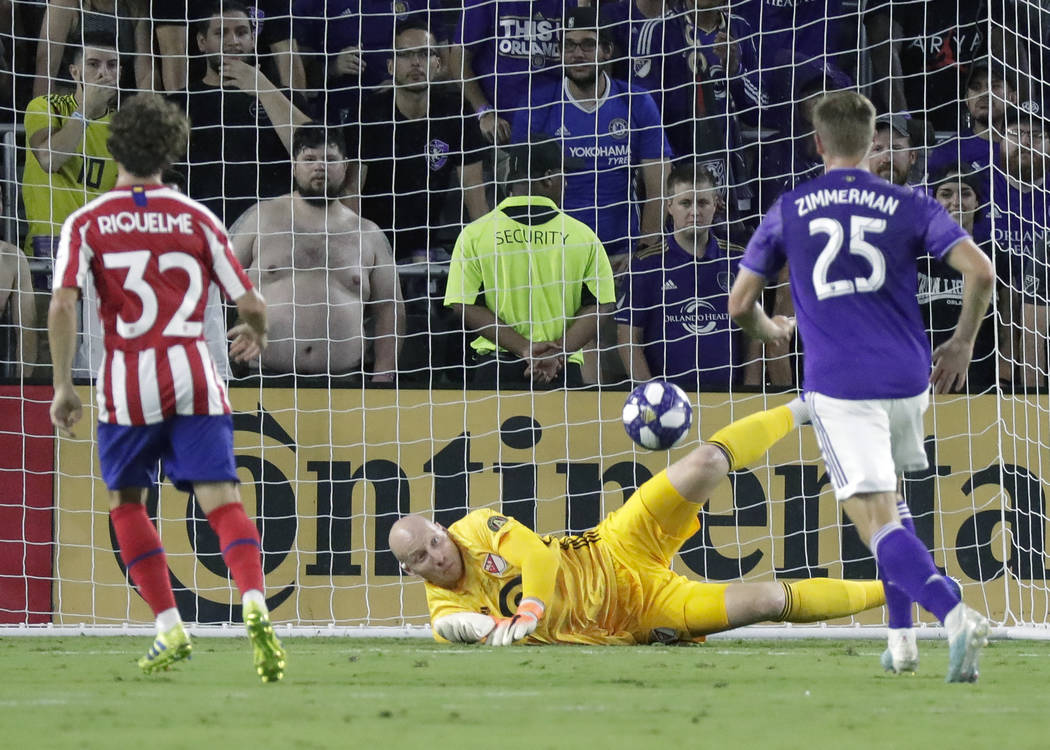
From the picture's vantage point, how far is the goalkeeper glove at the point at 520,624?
5.68 meters

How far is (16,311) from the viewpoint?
7.80 meters

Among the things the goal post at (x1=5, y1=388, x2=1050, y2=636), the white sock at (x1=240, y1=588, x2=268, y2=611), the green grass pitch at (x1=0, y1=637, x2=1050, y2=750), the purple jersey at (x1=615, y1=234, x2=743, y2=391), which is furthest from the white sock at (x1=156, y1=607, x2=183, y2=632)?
the purple jersey at (x1=615, y1=234, x2=743, y2=391)

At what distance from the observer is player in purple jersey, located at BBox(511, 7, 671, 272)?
8.63 metres

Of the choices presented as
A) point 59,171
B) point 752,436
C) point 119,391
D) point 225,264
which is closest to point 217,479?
point 119,391

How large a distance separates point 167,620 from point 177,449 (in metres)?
0.51

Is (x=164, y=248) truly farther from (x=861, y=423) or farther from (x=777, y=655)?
(x=777, y=655)

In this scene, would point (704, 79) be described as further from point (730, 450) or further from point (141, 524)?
point (141, 524)

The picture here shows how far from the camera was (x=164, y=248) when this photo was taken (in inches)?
181

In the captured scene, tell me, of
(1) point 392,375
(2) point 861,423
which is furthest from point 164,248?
(1) point 392,375

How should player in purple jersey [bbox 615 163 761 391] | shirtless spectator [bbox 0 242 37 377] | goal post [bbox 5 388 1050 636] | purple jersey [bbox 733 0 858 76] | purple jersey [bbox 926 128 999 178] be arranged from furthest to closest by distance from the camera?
1. purple jersey [bbox 733 0 858 76]
2. purple jersey [bbox 926 128 999 178]
3. player in purple jersey [bbox 615 163 761 391]
4. shirtless spectator [bbox 0 242 37 377]
5. goal post [bbox 5 388 1050 636]

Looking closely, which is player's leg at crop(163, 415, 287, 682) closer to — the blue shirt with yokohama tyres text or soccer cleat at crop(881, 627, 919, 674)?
soccer cleat at crop(881, 627, 919, 674)

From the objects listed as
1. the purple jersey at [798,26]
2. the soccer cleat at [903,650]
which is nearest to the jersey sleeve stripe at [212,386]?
the soccer cleat at [903,650]

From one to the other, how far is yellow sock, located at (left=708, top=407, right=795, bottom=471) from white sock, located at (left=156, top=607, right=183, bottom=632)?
2392 mm

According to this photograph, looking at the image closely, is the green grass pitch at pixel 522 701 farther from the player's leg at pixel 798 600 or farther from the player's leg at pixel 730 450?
the player's leg at pixel 730 450
